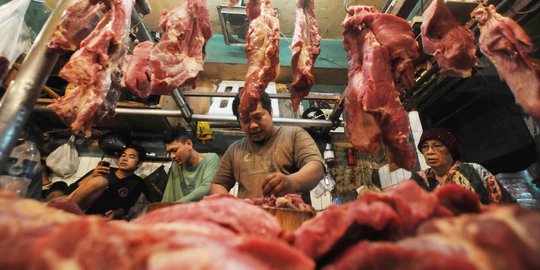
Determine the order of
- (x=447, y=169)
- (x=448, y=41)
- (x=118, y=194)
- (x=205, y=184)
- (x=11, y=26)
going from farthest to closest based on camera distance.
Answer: (x=118, y=194) → (x=11, y=26) → (x=205, y=184) → (x=447, y=169) → (x=448, y=41)

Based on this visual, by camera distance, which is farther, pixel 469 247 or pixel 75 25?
pixel 75 25

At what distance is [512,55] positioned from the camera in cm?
189

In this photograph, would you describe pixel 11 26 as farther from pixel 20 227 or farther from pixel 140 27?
pixel 20 227

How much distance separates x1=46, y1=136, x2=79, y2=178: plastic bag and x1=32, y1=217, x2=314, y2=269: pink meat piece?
20.2ft

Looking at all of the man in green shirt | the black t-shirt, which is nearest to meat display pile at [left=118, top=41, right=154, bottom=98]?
the man in green shirt

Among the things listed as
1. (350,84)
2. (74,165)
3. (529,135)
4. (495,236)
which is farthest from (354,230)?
(74,165)

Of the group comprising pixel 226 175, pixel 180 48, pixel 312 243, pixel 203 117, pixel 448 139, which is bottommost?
pixel 448 139

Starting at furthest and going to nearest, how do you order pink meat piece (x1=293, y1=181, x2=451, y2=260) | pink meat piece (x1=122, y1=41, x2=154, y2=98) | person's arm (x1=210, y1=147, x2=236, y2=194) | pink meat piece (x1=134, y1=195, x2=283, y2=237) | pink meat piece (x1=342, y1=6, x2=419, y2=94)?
person's arm (x1=210, y1=147, x2=236, y2=194) → pink meat piece (x1=122, y1=41, x2=154, y2=98) → pink meat piece (x1=342, y1=6, x2=419, y2=94) → pink meat piece (x1=134, y1=195, x2=283, y2=237) → pink meat piece (x1=293, y1=181, x2=451, y2=260)

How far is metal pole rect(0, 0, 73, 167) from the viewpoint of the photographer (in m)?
1.55

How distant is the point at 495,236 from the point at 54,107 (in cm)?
237

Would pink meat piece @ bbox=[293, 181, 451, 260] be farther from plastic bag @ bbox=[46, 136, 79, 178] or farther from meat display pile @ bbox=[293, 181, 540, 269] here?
plastic bag @ bbox=[46, 136, 79, 178]

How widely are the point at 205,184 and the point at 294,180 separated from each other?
75.6 inches

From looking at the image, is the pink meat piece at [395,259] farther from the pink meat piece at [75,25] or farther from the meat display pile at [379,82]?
the pink meat piece at [75,25]

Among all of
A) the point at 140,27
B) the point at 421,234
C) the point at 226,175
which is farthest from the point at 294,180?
the point at 140,27
